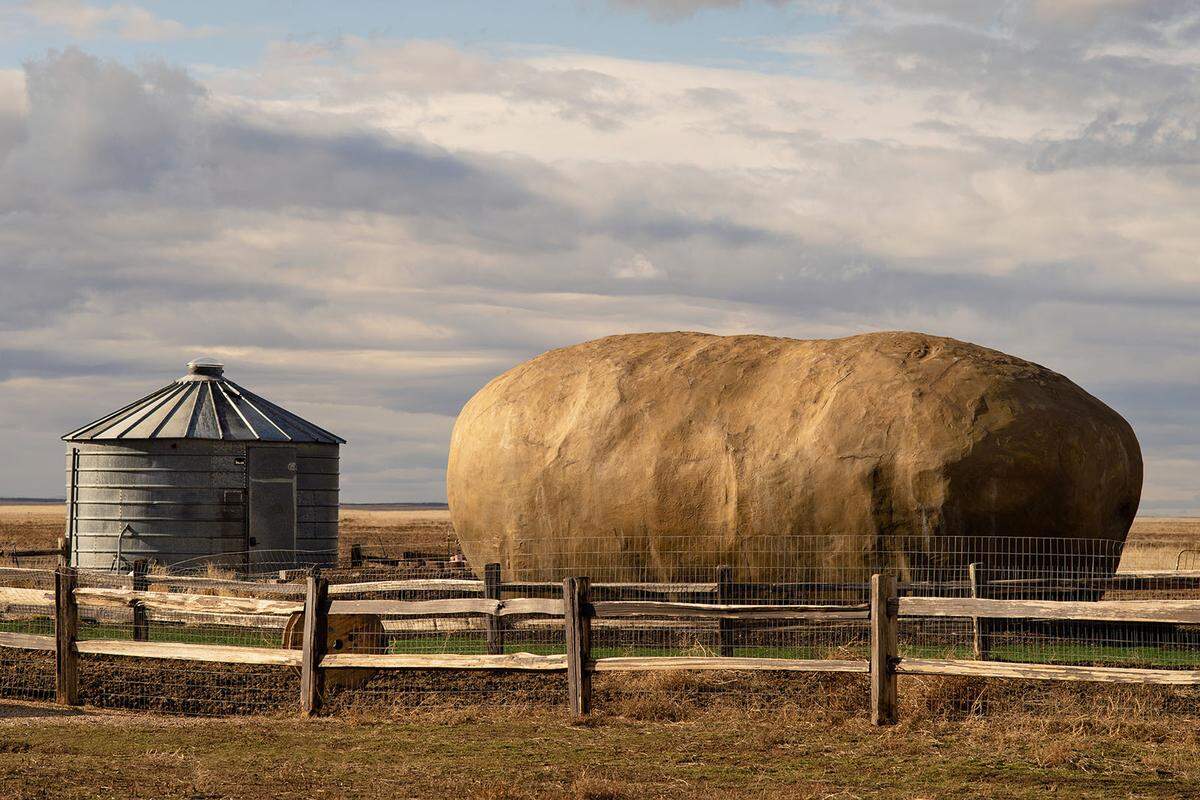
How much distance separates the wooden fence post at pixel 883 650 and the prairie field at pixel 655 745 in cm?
20

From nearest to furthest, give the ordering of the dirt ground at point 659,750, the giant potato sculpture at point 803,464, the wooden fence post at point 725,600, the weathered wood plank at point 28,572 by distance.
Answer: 1. the dirt ground at point 659,750
2. the wooden fence post at point 725,600
3. the giant potato sculpture at point 803,464
4. the weathered wood plank at point 28,572

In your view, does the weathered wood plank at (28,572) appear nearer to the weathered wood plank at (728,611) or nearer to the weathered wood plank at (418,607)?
the weathered wood plank at (418,607)

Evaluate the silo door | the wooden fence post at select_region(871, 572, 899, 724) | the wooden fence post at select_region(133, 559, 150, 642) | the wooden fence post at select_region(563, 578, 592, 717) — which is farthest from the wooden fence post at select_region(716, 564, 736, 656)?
the silo door

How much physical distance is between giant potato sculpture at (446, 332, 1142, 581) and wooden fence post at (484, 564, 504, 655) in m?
2.03

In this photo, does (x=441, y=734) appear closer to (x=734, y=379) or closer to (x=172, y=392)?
(x=734, y=379)

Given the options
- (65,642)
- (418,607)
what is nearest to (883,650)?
(418,607)

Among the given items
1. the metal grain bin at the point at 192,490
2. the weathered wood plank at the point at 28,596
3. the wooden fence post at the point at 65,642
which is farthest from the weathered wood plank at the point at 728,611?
the metal grain bin at the point at 192,490

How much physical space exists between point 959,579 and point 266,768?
8.38 metres

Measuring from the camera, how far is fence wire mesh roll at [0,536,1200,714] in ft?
41.2

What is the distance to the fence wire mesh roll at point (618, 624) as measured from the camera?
12570mm

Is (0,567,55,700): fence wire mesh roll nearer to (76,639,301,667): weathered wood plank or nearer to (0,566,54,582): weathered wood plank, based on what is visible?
(0,566,54,582): weathered wood plank

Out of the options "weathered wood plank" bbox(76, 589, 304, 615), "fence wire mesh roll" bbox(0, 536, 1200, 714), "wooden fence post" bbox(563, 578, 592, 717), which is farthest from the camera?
"weathered wood plank" bbox(76, 589, 304, 615)

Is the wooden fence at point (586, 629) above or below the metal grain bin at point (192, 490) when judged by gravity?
below

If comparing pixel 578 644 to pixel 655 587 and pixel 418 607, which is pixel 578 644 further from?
pixel 655 587
